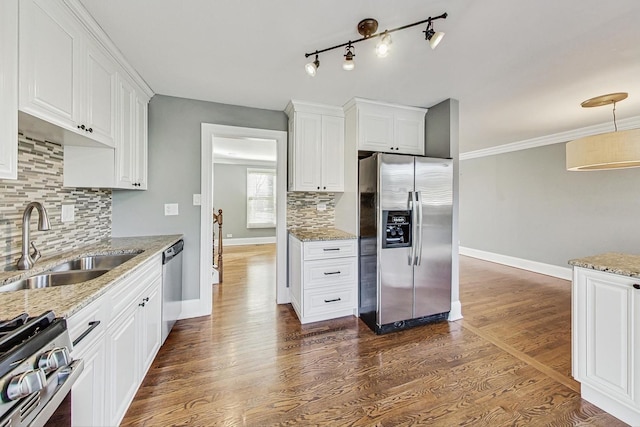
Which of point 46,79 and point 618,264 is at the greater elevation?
point 46,79

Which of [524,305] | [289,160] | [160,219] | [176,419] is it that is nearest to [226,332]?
[176,419]

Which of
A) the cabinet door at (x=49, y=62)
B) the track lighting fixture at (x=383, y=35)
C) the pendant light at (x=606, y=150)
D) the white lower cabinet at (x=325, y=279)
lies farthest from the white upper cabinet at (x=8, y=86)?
the pendant light at (x=606, y=150)

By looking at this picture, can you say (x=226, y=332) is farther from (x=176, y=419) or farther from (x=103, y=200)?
(x=103, y=200)

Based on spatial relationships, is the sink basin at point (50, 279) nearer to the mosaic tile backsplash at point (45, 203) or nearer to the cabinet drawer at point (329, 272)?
the mosaic tile backsplash at point (45, 203)

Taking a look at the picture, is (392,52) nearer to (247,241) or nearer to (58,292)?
(58,292)

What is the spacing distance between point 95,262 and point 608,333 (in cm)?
343

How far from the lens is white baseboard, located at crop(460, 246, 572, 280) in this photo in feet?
13.6

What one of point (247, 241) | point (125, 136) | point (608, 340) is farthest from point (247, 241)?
point (608, 340)

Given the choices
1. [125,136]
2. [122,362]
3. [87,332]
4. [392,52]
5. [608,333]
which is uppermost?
[392,52]

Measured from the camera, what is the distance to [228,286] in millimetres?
3777

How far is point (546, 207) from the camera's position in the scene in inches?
172

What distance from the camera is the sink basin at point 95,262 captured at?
173cm

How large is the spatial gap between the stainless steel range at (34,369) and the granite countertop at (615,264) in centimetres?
255

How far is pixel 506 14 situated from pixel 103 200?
3.49 m
